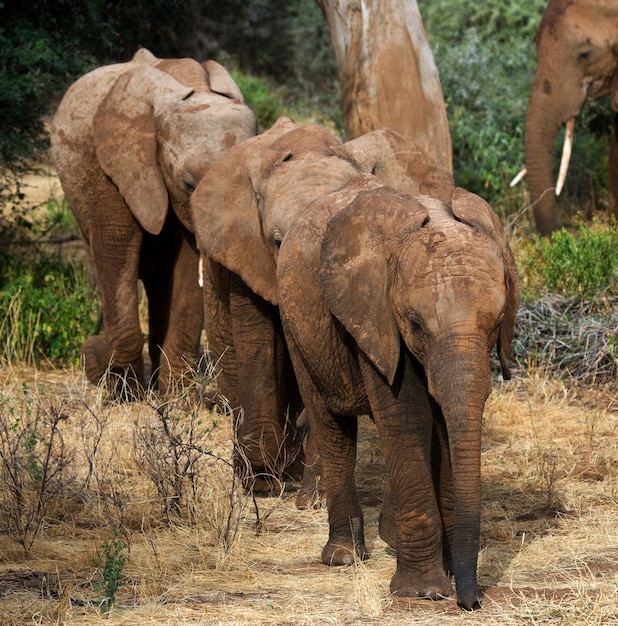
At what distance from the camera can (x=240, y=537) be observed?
564 centimetres

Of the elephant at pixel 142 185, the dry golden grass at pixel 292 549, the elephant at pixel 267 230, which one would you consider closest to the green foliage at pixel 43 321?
the elephant at pixel 142 185

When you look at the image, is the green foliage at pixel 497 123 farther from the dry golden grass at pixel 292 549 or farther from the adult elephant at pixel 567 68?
the dry golden grass at pixel 292 549

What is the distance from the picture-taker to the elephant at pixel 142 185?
8016 mm

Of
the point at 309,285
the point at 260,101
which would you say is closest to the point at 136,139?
the point at 309,285

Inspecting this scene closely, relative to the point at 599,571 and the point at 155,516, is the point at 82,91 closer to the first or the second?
the point at 155,516

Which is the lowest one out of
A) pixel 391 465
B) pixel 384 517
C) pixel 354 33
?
pixel 384 517

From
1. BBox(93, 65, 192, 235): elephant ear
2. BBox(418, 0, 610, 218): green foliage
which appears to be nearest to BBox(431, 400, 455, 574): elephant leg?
BBox(93, 65, 192, 235): elephant ear

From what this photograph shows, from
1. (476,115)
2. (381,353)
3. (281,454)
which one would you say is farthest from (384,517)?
(476,115)

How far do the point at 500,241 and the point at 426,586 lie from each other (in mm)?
1206

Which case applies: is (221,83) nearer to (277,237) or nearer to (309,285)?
(277,237)

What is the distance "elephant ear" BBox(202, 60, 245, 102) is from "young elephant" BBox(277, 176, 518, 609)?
287 cm

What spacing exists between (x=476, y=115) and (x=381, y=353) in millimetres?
8391

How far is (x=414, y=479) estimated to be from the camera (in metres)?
4.84

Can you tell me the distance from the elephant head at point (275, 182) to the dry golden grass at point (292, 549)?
98 cm
